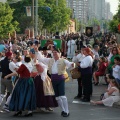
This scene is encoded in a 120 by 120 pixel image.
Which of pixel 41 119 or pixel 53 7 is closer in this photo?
pixel 41 119

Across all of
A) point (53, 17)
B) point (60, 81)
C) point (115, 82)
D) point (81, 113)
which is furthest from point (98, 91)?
point (53, 17)

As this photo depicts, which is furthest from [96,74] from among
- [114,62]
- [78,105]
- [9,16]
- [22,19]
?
[22,19]

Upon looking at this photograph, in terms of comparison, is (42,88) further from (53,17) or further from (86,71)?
(53,17)

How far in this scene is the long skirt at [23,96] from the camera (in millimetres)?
11383

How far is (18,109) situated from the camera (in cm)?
1138

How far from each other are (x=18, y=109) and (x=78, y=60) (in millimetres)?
3742

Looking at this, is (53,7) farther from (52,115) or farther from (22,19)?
(52,115)

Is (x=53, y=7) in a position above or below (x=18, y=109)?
above

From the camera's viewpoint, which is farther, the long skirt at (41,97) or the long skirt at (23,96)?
the long skirt at (41,97)

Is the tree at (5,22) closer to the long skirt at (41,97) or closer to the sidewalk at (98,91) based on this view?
the sidewalk at (98,91)

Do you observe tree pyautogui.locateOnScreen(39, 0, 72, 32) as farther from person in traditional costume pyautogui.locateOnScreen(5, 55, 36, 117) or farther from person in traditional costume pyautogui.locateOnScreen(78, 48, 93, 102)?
person in traditional costume pyautogui.locateOnScreen(5, 55, 36, 117)

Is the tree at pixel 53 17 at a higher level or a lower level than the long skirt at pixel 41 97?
higher

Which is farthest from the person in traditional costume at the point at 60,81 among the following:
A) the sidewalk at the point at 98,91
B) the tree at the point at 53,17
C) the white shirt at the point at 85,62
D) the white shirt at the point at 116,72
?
the tree at the point at 53,17

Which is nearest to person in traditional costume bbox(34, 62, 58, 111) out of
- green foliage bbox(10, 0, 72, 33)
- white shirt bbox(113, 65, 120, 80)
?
white shirt bbox(113, 65, 120, 80)
